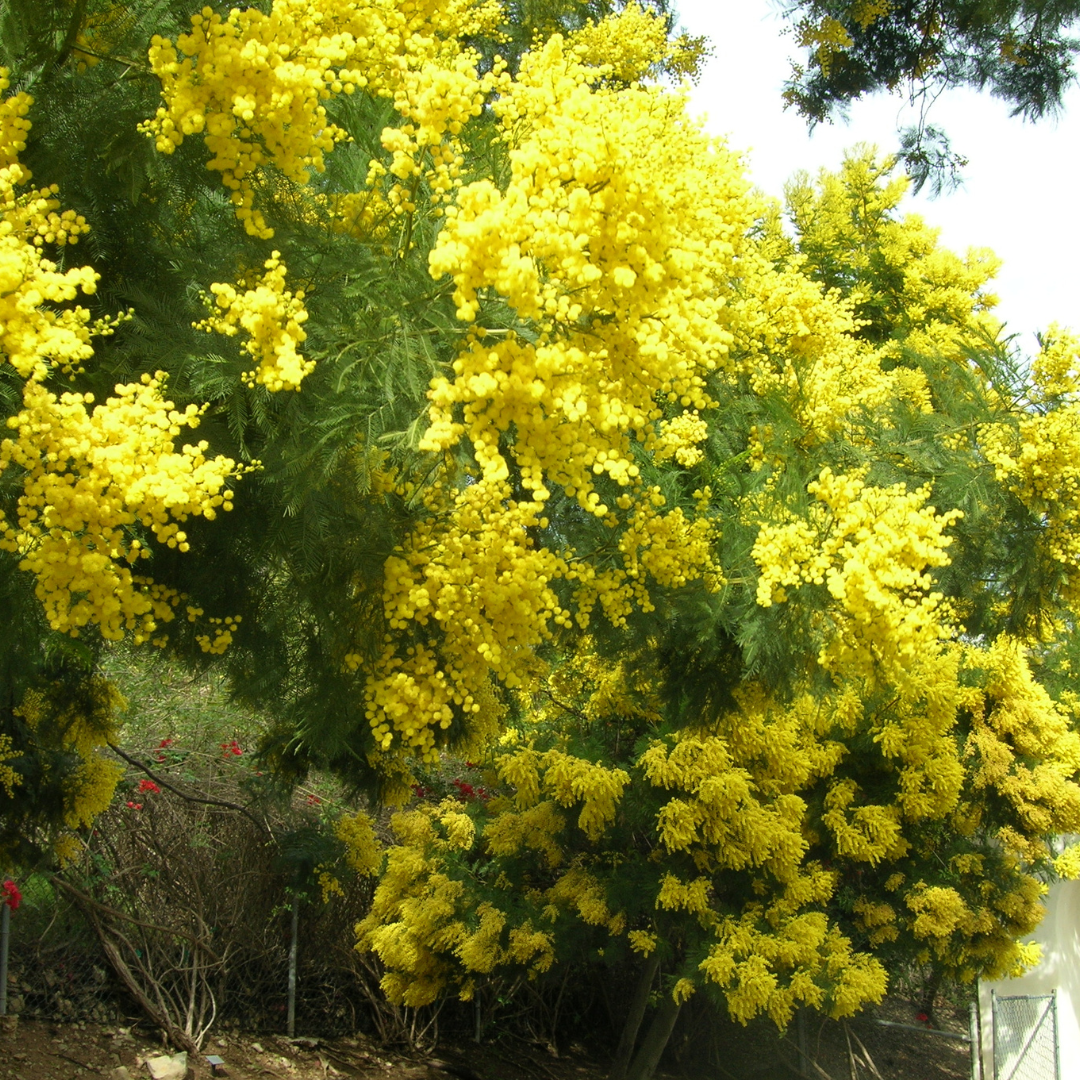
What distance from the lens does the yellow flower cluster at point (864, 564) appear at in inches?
126

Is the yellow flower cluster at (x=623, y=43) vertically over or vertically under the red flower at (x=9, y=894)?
over

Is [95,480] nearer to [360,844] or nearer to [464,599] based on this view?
[464,599]

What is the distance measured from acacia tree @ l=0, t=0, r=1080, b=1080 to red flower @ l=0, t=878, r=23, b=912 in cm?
127

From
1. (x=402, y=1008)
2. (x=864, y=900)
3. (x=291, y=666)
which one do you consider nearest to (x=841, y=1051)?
(x=864, y=900)

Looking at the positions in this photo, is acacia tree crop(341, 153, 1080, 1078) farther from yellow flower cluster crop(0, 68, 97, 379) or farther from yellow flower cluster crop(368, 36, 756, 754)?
yellow flower cluster crop(0, 68, 97, 379)

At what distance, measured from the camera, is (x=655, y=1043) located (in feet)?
25.6

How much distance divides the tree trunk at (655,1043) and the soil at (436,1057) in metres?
0.60

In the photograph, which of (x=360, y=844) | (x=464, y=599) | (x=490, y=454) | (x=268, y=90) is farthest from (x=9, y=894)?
(x=268, y=90)

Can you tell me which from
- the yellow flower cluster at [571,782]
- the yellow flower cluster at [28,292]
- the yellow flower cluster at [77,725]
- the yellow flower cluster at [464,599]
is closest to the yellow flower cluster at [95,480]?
the yellow flower cluster at [28,292]

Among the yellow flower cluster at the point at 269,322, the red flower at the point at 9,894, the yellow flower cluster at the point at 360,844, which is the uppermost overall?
the yellow flower cluster at the point at 269,322

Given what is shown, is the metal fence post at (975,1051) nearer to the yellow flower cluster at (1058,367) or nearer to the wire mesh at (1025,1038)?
the wire mesh at (1025,1038)

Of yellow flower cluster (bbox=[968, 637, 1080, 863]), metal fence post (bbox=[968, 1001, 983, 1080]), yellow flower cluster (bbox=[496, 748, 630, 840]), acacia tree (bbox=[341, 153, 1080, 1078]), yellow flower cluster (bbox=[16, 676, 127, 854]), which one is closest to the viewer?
acacia tree (bbox=[341, 153, 1080, 1078])

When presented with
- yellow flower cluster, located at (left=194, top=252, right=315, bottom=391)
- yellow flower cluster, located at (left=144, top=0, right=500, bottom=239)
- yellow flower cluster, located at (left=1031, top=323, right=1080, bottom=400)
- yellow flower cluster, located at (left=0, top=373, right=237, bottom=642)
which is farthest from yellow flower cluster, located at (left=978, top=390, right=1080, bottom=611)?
yellow flower cluster, located at (left=0, top=373, right=237, bottom=642)

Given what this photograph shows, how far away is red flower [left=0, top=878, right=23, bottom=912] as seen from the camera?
5875 mm
